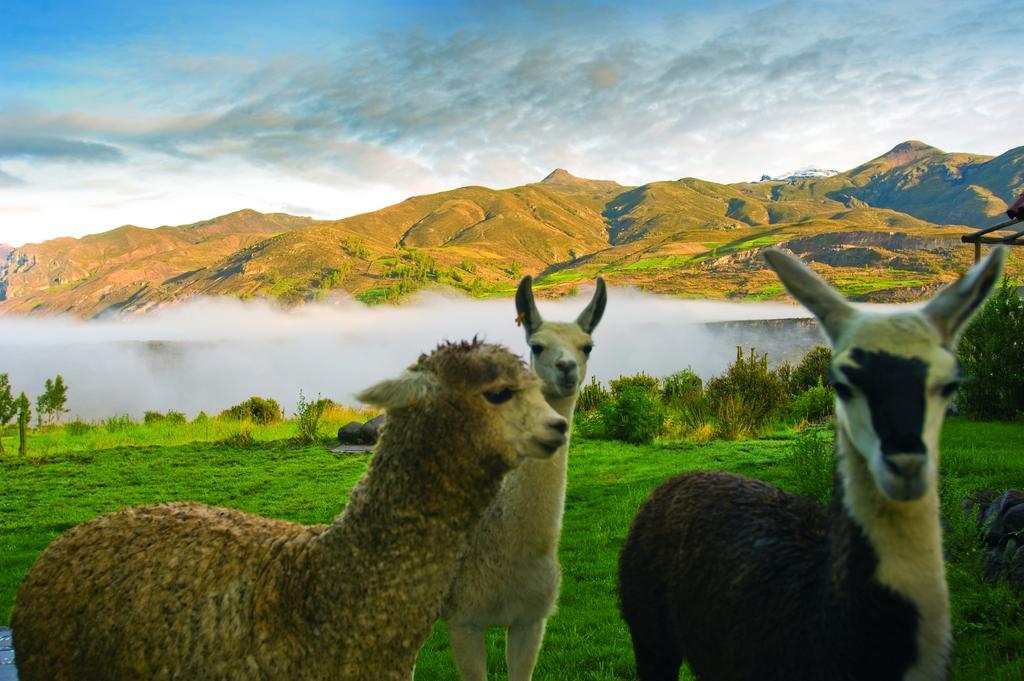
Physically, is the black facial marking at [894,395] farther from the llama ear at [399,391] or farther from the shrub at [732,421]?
the shrub at [732,421]

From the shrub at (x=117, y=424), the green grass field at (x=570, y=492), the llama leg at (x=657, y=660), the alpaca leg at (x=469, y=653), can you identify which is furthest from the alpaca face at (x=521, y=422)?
the shrub at (x=117, y=424)

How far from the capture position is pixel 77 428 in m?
24.4

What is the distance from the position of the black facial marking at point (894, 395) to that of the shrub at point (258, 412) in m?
25.9

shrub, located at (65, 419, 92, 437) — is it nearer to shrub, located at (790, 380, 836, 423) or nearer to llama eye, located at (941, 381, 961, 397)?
shrub, located at (790, 380, 836, 423)

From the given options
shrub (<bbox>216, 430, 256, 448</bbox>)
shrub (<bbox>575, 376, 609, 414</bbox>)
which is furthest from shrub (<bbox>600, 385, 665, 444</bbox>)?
shrub (<bbox>216, 430, 256, 448</bbox>)

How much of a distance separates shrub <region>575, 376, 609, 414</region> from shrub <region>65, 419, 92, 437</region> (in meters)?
18.3

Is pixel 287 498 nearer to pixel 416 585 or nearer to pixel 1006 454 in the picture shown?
pixel 416 585

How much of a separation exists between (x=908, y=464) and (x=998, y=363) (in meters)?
16.9

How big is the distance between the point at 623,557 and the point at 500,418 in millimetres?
1847

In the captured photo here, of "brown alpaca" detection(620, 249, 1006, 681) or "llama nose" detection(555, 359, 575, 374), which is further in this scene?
"llama nose" detection(555, 359, 575, 374)

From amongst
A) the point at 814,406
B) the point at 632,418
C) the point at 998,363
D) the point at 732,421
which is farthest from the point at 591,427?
the point at 998,363

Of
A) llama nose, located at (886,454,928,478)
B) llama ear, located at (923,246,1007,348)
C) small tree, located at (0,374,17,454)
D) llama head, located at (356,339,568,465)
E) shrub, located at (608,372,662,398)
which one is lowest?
shrub, located at (608,372,662,398)

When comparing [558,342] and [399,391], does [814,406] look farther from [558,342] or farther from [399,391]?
[399,391]

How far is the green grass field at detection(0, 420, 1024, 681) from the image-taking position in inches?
217
